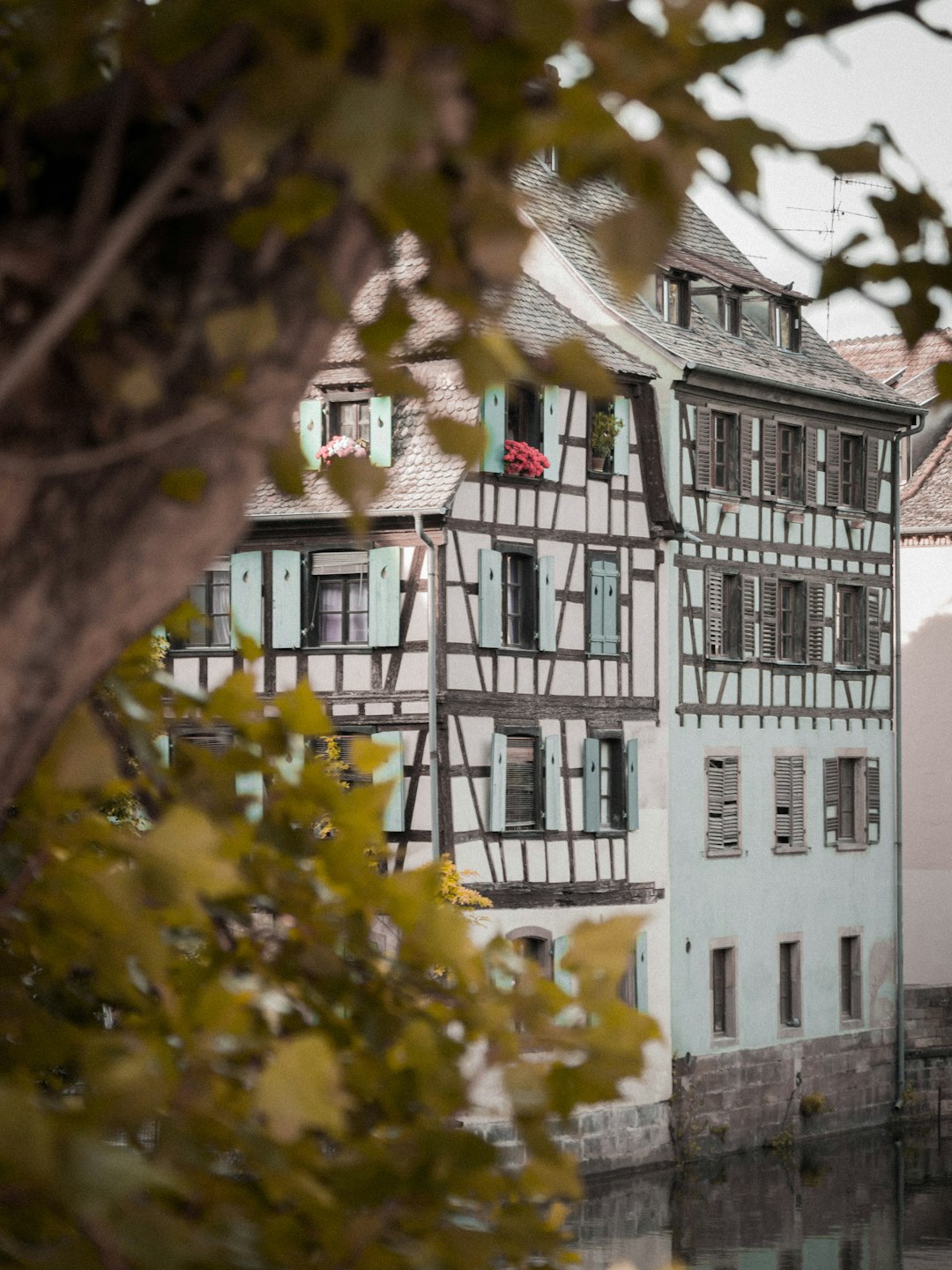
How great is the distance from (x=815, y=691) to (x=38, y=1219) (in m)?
25.0

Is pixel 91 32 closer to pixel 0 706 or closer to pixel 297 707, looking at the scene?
pixel 0 706

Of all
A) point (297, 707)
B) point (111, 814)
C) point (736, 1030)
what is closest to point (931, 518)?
point (736, 1030)

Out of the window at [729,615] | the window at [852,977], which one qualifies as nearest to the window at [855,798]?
the window at [852,977]

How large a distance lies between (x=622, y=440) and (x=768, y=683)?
4124 millimetres

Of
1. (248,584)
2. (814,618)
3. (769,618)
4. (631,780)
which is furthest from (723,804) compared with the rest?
(248,584)

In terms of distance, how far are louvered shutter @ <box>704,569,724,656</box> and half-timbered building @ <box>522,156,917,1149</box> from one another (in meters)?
0.04

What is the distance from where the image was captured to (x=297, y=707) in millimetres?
2184

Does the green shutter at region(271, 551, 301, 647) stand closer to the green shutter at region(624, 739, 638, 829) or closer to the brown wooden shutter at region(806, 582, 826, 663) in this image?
the green shutter at region(624, 739, 638, 829)

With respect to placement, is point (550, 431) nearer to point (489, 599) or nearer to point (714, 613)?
point (489, 599)

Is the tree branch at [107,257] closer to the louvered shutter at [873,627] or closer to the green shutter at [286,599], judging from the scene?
the green shutter at [286,599]

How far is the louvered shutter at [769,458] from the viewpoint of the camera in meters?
25.6

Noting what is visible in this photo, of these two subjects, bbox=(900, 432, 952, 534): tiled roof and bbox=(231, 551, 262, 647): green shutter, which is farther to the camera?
bbox=(900, 432, 952, 534): tiled roof

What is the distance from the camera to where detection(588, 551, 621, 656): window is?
22.7 meters

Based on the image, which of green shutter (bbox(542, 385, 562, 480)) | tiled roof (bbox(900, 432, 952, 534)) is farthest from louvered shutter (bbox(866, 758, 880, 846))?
green shutter (bbox(542, 385, 562, 480))
